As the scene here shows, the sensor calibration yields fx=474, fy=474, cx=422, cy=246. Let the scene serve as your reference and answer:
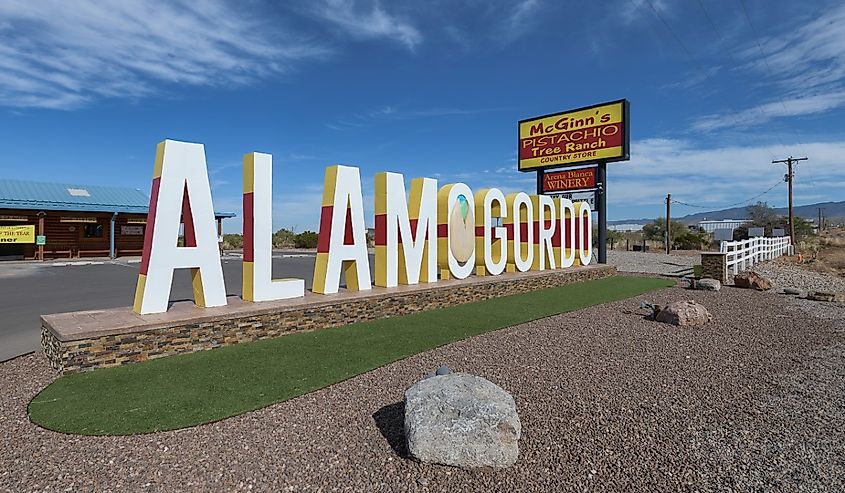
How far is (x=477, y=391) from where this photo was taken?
370 centimetres

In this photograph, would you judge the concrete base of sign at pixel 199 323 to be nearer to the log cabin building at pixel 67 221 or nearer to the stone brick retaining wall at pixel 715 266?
the stone brick retaining wall at pixel 715 266

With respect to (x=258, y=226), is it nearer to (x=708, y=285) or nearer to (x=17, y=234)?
(x=708, y=285)

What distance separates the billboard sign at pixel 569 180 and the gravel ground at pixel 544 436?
12.8 meters

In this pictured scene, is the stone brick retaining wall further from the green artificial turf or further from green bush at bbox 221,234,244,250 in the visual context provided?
green bush at bbox 221,234,244,250

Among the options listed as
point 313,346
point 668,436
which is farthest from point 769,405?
point 313,346

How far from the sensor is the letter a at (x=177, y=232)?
6.83m

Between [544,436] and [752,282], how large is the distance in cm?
1270

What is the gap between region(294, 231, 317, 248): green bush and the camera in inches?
1639

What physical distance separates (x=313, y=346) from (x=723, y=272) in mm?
13613

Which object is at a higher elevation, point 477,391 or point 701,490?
point 477,391

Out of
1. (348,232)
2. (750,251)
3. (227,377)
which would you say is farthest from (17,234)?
(750,251)

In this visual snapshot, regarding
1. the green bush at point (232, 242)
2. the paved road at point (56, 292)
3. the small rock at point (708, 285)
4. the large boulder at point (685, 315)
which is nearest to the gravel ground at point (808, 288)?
the small rock at point (708, 285)

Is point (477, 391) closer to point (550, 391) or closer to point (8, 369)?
point (550, 391)

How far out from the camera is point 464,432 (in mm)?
3398
